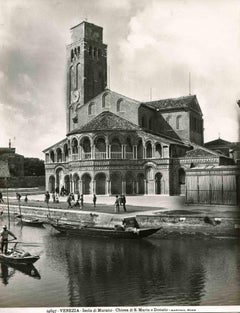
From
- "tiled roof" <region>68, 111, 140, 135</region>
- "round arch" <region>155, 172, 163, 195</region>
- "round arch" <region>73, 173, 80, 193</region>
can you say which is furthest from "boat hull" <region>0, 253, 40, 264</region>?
"round arch" <region>155, 172, 163, 195</region>

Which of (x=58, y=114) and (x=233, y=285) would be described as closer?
(x=233, y=285)

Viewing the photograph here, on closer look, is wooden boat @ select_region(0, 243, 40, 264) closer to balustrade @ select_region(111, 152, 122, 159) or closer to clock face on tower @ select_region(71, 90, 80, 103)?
balustrade @ select_region(111, 152, 122, 159)

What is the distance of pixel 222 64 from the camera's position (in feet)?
46.2

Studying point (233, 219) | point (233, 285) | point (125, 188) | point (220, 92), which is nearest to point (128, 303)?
point (233, 285)

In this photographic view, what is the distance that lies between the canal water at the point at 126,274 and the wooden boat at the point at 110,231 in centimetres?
→ 32

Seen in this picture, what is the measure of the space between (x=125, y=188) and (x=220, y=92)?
1731cm

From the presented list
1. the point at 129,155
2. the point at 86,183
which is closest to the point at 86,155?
the point at 86,183

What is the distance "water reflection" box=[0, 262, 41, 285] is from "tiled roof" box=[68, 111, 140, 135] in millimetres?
18613

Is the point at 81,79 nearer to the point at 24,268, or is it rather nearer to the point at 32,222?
the point at 32,222

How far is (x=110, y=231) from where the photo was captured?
58.5 ft

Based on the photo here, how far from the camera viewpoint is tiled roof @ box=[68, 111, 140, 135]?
31.8 metres

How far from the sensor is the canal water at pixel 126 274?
1099 centimetres

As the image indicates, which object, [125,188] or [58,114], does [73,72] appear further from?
[58,114]

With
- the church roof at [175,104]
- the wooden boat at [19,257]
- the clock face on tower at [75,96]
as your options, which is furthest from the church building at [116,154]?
the wooden boat at [19,257]
